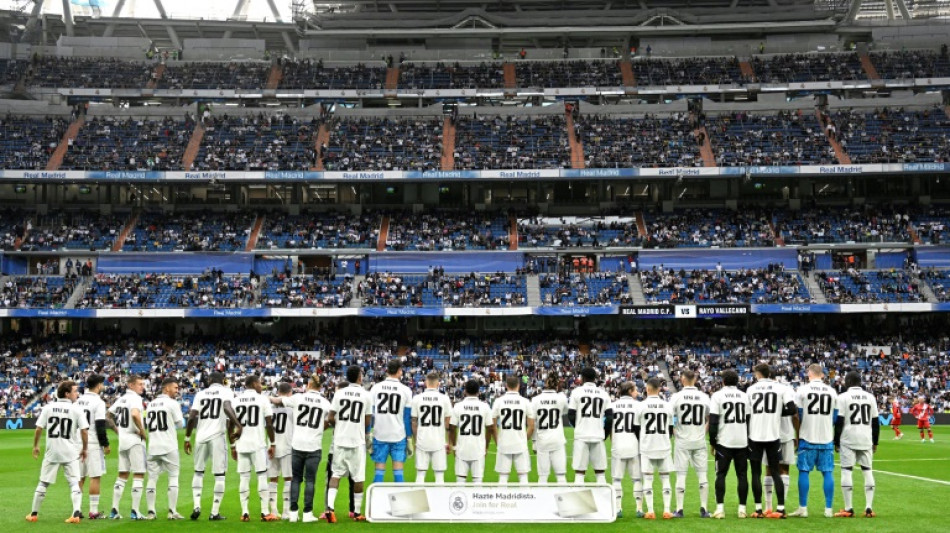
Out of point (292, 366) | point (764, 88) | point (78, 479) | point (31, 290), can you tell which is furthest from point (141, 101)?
point (78, 479)

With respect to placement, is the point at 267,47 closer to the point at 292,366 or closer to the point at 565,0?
the point at 565,0

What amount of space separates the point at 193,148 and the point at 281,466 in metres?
53.0

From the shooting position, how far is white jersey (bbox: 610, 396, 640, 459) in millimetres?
15133

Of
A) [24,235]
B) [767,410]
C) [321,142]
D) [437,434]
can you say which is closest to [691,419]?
[767,410]

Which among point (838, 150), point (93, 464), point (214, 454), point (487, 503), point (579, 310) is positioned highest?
point (838, 150)

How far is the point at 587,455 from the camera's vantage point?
1545 centimetres

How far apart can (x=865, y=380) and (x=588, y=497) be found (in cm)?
3953

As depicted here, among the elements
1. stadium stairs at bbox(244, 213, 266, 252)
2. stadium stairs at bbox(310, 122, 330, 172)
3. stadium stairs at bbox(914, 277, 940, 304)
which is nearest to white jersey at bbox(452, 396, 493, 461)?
stadium stairs at bbox(244, 213, 266, 252)

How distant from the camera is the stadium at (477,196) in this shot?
→ 53.5 m

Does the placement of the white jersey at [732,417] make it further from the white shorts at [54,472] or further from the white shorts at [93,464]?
the white shorts at [54,472]

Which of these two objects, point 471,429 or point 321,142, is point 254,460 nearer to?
point 471,429

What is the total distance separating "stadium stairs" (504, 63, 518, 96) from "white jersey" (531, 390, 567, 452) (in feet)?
179

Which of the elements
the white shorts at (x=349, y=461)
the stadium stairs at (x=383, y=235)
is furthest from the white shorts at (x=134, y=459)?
the stadium stairs at (x=383, y=235)

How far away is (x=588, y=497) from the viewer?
13719 millimetres
